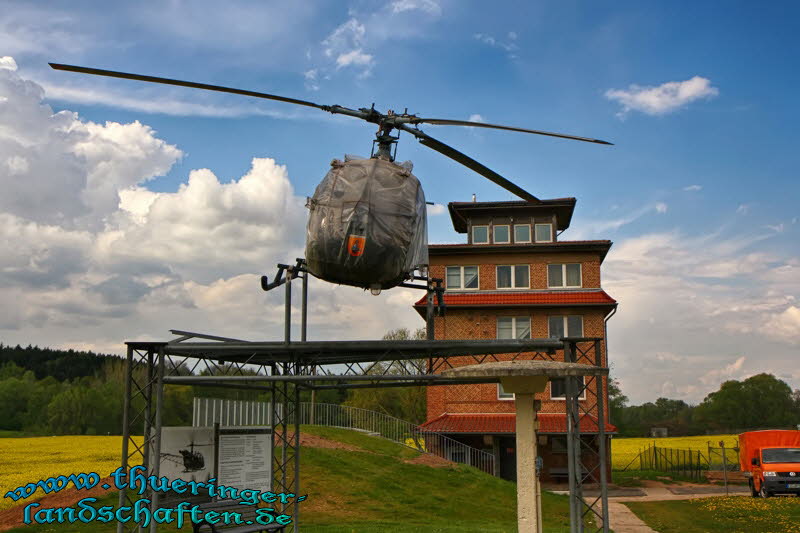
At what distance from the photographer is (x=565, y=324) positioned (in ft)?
125

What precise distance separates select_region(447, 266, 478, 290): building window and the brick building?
0.18 feet

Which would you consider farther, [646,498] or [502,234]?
[502,234]

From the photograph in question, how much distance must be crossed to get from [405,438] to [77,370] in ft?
296

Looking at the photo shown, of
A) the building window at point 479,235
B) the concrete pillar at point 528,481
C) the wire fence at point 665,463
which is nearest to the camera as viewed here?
the concrete pillar at point 528,481

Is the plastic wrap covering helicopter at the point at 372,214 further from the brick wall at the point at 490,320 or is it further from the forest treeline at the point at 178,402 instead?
the forest treeline at the point at 178,402

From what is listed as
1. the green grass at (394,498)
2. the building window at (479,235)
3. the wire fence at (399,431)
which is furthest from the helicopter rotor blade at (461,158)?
the building window at (479,235)

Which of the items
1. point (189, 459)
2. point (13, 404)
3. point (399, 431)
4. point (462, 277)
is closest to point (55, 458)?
point (399, 431)

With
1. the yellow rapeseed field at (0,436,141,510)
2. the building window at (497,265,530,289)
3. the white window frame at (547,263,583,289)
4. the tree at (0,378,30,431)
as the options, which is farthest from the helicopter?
the tree at (0,378,30,431)

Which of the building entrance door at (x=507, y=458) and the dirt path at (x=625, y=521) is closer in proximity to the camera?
the dirt path at (x=625, y=521)

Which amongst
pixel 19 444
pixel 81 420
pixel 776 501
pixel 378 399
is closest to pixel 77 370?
pixel 81 420

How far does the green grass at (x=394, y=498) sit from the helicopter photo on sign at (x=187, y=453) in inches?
202

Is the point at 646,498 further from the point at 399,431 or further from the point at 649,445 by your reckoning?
the point at 649,445

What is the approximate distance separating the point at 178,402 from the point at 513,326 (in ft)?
119

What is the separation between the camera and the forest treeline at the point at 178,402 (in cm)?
6675
